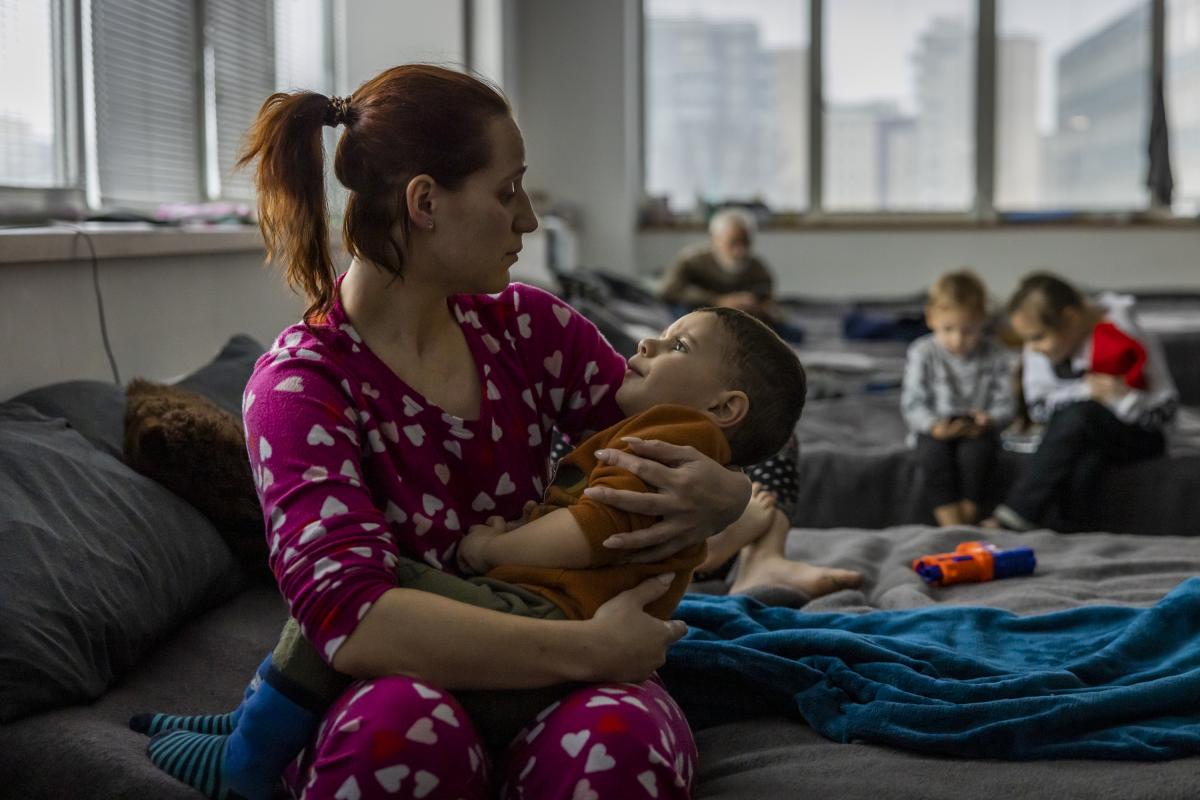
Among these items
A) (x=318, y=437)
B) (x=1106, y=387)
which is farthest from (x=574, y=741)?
(x=1106, y=387)

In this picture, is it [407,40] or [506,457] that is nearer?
[506,457]

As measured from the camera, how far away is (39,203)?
2342 mm

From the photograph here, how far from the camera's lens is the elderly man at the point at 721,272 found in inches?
237

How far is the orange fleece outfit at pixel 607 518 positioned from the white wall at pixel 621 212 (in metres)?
6.27

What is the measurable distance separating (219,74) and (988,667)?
2889mm

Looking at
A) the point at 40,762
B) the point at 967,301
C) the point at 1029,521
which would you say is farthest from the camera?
the point at 967,301

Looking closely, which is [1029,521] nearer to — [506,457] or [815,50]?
[506,457]

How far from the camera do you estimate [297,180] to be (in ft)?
4.38

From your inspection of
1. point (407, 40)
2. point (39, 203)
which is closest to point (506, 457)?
point (39, 203)

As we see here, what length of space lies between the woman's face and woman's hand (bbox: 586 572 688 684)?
360mm

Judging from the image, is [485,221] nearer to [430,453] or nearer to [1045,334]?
[430,453]

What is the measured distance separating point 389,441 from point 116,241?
1.12 meters

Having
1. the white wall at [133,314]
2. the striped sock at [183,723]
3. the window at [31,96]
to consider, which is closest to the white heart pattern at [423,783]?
the striped sock at [183,723]

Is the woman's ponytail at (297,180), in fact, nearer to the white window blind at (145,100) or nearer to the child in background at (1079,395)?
the white window blind at (145,100)
